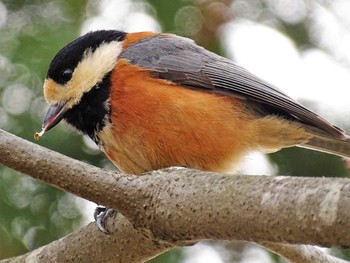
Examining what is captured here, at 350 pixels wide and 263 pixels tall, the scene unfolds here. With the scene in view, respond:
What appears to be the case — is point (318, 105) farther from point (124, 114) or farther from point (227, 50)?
point (124, 114)

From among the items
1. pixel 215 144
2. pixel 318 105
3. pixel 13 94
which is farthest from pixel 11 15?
pixel 318 105

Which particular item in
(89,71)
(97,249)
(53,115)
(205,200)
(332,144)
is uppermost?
(205,200)

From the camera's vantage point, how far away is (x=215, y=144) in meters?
4.11

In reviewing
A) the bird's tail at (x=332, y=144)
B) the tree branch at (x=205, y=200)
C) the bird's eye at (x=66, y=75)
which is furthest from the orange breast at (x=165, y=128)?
the tree branch at (x=205, y=200)

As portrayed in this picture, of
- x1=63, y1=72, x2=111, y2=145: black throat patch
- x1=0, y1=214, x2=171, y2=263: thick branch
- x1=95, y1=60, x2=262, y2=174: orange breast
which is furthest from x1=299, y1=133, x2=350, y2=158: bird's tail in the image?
x1=0, y1=214, x2=171, y2=263: thick branch

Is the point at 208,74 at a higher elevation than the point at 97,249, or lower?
higher

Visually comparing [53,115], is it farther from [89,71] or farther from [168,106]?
[168,106]

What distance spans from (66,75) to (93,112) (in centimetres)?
31

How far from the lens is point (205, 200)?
2.78m

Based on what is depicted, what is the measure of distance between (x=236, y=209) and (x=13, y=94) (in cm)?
226

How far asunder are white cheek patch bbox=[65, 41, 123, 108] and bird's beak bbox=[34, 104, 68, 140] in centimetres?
5

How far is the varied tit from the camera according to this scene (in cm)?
405

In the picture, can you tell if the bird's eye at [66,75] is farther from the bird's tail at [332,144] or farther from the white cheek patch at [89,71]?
the bird's tail at [332,144]

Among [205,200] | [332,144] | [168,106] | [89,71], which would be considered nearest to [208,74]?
[168,106]
